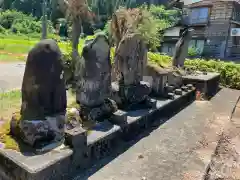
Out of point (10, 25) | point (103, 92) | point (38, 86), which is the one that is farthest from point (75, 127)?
point (10, 25)

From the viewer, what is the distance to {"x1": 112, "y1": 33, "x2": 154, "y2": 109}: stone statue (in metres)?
6.39

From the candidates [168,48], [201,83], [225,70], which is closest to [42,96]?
[201,83]

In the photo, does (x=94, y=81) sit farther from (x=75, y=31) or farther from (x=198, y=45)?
(x=198, y=45)

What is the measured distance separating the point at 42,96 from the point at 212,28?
25.6m

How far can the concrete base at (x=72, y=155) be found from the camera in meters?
3.53

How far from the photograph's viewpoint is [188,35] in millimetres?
11281

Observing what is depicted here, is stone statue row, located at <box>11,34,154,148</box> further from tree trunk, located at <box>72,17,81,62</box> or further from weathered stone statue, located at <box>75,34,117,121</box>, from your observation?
tree trunk, located at <box>72,17,81,62</box>

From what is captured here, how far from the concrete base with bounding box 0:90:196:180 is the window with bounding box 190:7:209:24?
23566mm

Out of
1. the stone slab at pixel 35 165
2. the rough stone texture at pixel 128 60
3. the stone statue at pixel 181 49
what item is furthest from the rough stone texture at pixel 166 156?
the stone statue at pixel 181 49

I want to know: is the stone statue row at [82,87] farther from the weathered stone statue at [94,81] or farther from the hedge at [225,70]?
the hedge at [225,70]

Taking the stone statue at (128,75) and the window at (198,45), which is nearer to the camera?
Result: the stone statue at (128,75)

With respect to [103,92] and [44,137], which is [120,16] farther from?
[44,137]

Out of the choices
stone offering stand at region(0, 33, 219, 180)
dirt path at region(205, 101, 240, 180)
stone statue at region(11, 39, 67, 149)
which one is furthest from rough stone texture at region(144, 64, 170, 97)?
stone statue at region(11, 39, 67, 149)

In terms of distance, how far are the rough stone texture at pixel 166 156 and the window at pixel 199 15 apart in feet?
70.0
